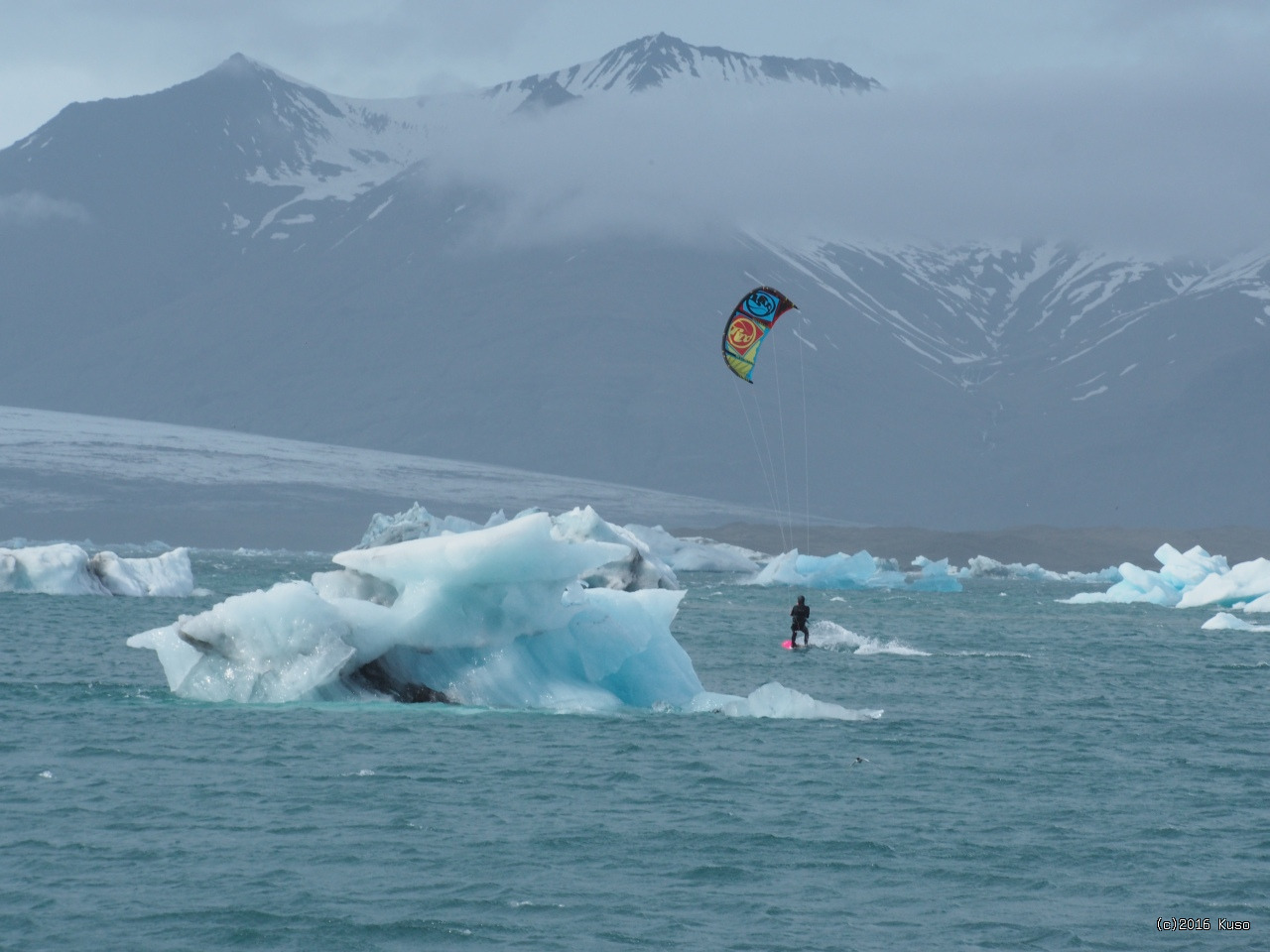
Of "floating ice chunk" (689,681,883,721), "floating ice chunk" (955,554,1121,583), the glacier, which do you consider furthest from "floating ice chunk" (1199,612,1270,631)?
"floating ice chunk" (955,554,1121,583)

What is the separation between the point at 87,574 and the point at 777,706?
37.7m

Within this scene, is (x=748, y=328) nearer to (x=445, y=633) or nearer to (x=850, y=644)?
(x=850, y=644)

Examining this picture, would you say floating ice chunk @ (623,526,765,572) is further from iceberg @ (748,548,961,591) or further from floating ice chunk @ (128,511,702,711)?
floating ice chunk @ (128,511,702,711)

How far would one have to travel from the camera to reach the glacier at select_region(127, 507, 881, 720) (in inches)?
931

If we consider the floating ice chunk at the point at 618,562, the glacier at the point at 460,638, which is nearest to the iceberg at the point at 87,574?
the floating ice chunk at the point at 618,562

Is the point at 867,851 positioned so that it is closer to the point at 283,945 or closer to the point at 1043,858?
the point at 1043,858

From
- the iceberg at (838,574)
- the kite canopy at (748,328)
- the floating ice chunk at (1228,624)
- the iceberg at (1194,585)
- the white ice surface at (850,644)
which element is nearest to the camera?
the kite canopy at (748,328)

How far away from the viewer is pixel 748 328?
39.3 metres

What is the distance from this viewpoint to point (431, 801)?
18.6 metres

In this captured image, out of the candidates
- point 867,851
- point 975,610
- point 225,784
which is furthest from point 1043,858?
point 975,610

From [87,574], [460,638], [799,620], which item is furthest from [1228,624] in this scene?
[87,574]

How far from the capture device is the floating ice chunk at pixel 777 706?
25688 millimetres

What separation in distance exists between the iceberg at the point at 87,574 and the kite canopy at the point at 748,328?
24.9 meters

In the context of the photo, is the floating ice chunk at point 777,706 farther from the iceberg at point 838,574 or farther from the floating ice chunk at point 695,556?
the floating ice chunk at point 695,556
